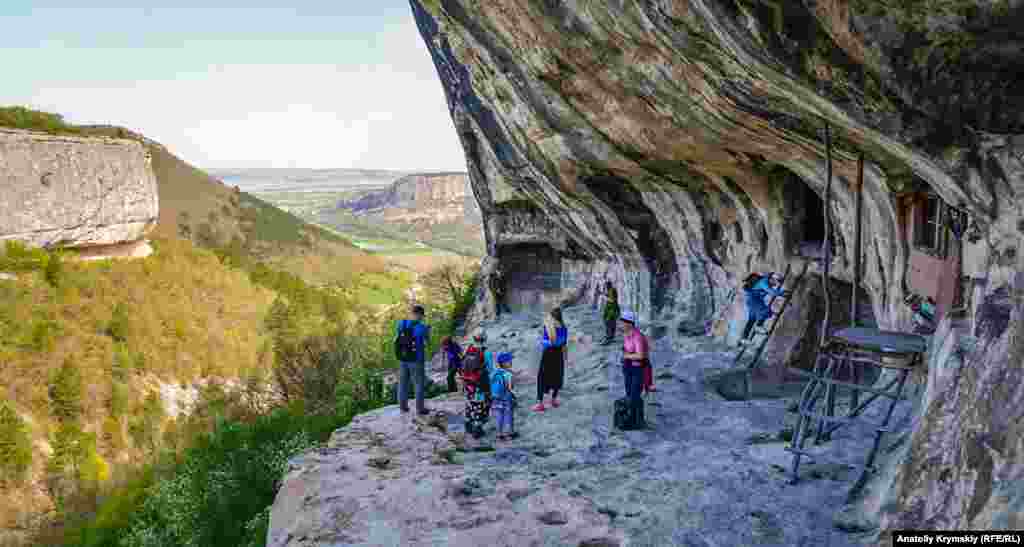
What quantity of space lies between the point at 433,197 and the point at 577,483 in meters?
88.4

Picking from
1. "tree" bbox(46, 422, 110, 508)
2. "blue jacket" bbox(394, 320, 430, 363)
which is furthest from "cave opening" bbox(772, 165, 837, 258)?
"tree" bbox(46, 422, 110, 508)

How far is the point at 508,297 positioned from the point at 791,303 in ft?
32.7

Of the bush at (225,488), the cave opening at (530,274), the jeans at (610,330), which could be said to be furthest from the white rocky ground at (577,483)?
the cave opening at (530,274)

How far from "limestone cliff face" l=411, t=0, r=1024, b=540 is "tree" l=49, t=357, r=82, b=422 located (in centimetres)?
1166

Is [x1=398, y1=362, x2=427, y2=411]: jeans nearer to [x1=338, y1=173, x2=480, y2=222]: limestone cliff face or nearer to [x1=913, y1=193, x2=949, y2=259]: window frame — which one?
[x1=913, y1=193, x2=949, y2=259]: window frame

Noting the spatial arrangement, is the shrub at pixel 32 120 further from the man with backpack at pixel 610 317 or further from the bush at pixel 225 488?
the man with backpack at pixel 610 317

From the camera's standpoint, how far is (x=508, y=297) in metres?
16.9

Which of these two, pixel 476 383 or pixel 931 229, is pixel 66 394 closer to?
pixel 476 383

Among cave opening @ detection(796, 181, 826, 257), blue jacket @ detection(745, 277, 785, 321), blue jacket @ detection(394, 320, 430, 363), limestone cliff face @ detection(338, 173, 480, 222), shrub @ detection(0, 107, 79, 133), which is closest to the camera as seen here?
blue jacket @ detection(394, 320, 430, 363)

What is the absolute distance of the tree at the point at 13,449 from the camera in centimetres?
1352

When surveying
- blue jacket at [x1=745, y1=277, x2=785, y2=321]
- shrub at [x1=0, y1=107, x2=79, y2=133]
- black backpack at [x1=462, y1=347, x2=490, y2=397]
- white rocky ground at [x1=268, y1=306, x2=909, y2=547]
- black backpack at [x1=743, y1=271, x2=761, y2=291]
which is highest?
Result: shrub at [x1=0, y1=107, x2=79, y2=133]

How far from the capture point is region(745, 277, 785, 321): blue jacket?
7382 mm

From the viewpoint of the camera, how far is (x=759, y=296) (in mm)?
7473

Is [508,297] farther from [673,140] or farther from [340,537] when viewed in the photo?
[340,537]
